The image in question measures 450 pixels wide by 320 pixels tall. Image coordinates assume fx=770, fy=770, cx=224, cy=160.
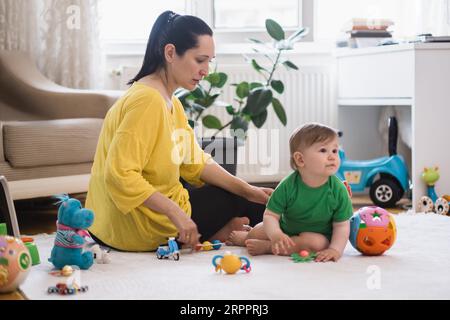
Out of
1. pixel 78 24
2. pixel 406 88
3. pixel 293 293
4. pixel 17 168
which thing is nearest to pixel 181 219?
pixel 293 293

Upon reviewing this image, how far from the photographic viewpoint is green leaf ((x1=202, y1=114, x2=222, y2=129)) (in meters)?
3.61

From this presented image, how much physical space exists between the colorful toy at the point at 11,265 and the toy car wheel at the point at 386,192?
80.9 inches

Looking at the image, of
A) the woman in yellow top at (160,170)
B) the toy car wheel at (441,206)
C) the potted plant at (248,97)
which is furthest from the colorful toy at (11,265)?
the toy car wheel at (441,206)

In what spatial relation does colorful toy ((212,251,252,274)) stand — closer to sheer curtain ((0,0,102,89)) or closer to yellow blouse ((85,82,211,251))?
yellow blouse ((85,82,211,251))

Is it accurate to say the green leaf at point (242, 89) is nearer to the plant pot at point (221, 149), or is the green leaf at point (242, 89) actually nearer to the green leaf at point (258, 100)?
the green leaf at point (258, 100)

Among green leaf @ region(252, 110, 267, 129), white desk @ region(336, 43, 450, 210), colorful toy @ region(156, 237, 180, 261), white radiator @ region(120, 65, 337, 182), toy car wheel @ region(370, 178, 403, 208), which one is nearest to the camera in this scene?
colorful toy @ region(156, 237, 180, 261)

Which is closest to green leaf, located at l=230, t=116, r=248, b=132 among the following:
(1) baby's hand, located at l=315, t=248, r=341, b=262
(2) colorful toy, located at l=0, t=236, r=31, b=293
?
(1) baby's hand, located at l=315, t=248, r=341, b=262

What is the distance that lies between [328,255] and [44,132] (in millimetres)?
1260

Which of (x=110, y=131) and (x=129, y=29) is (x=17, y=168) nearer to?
(x=110, y=131)

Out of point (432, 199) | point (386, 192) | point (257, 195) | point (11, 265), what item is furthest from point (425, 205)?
point (11, 265)

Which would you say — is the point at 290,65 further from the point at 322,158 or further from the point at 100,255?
the point at 100,255

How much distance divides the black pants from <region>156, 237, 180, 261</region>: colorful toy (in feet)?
0.61

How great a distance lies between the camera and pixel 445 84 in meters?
3.17

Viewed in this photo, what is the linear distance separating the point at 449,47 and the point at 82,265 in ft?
6.26
